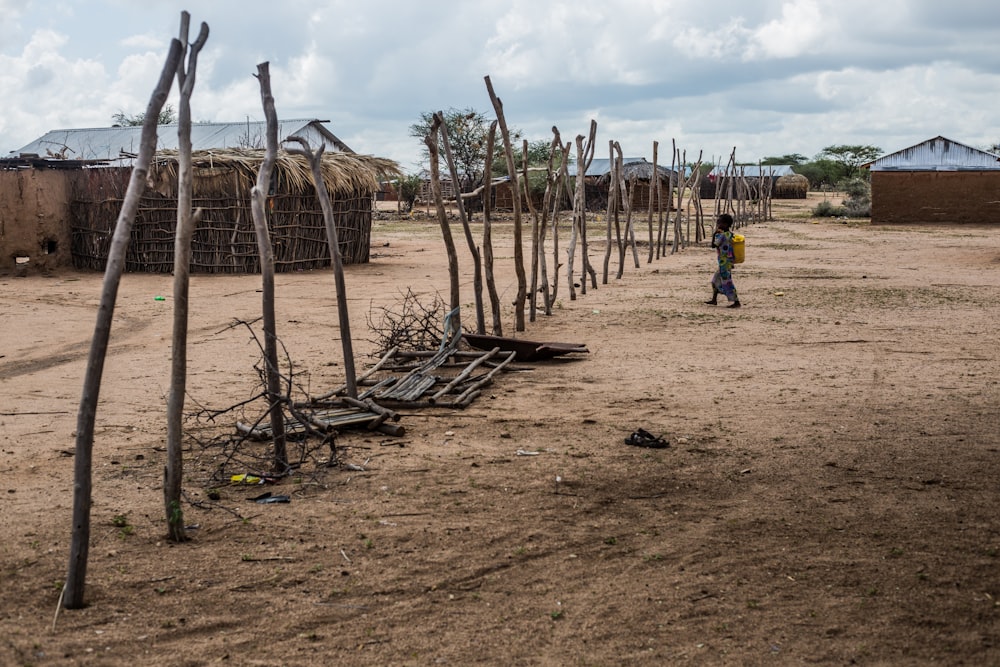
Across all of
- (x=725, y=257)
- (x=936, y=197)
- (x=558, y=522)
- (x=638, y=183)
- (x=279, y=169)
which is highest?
(x=638, y=183)

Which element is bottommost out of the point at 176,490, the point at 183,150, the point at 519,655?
the point at 519,655

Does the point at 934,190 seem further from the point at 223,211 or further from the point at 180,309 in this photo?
the point at 180,309

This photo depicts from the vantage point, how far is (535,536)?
381 cm

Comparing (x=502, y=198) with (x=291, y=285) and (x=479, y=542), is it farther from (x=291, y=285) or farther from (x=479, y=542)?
(x=479, y=542)

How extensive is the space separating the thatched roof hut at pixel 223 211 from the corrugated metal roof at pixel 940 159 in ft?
65.3

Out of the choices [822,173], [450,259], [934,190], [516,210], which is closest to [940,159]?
[934,190]

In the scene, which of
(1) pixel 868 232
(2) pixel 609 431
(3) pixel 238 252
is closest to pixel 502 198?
(1) pixel 868 232

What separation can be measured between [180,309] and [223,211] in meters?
12.2

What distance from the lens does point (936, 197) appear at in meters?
28.7

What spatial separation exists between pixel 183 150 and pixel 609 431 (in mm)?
Result: 2667

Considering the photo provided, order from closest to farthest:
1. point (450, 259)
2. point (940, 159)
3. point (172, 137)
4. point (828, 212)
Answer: point (450, 259), point (172, 137), point (940, 159), point (828, 212)

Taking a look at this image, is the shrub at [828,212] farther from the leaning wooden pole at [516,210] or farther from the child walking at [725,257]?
the leaning wooden pole at [516,210]

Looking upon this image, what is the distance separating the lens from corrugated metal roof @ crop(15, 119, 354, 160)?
2678 centimetres

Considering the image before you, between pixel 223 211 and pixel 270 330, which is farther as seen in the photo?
pixel 223 211
